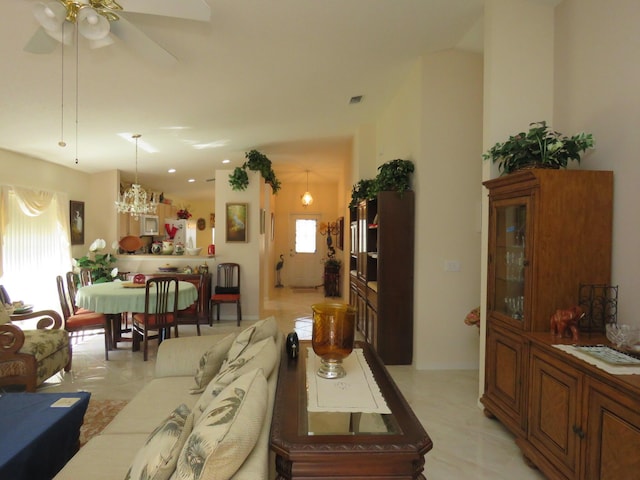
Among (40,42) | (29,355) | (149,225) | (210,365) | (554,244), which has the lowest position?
(29,355)

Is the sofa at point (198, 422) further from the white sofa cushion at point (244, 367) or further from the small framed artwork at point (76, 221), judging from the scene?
the small framed artwork at point (76, 221)

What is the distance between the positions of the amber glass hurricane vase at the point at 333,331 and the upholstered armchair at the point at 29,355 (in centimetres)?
274

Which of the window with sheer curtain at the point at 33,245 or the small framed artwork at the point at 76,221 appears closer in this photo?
the window with sheer curtain at the point at 33,245

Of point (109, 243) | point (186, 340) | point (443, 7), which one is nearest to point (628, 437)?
point (186, 340)

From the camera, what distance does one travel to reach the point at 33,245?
16.2 ft

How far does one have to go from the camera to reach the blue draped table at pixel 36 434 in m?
1.67

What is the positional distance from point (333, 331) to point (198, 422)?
677mm

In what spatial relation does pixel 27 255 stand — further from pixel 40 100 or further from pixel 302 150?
pixel 302 150

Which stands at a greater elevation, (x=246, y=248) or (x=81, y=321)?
(x=246, y=248)

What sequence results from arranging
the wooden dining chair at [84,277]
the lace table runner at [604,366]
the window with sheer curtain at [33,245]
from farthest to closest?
the wooden dining chair at [84,277] → the window with sheer curtain at [33,245] → the lace table runner at [604,366]

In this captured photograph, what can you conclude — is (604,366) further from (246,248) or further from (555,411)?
(246,248)

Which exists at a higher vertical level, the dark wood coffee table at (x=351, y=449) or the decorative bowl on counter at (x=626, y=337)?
the decorative bowl on counter at (x=626, y=337)

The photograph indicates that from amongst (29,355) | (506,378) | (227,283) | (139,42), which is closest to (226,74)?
(139,42)

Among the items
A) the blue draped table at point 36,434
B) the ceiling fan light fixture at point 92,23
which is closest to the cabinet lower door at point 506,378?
the blue draped table at point 36,434
